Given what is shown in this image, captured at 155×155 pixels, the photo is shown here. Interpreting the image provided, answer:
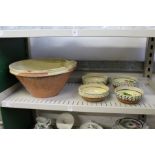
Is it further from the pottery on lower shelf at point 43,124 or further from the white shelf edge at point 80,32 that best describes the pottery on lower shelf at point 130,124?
the white shelf edge at point 80,32

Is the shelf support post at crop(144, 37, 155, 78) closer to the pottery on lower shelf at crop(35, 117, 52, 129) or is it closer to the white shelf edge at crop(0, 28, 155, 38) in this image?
the white shelf edge at crop(0, 28, 155, 38)

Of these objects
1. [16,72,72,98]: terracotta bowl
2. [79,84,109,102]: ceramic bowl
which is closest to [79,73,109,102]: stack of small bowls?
[79,84,109,102]: ceramic bowl

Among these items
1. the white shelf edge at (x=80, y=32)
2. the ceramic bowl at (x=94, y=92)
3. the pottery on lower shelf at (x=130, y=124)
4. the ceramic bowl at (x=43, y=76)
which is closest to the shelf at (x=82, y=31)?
the white shelf edge at (x=80, y=32)

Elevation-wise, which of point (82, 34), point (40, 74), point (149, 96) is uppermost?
point (82, 34)

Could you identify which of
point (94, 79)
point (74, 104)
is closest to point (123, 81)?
point (94, 79)

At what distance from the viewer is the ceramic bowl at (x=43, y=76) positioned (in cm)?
83

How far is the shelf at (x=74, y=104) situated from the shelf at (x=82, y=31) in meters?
0.30

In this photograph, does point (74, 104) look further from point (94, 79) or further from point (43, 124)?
point (43, 124)

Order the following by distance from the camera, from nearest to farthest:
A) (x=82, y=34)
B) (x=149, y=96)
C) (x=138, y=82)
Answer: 1. (x=82, y=34)
2. (x=149, y=96)
3. (x=138, y=82)

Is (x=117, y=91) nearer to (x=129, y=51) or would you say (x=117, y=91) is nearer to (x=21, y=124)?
(x=129, y=51)
